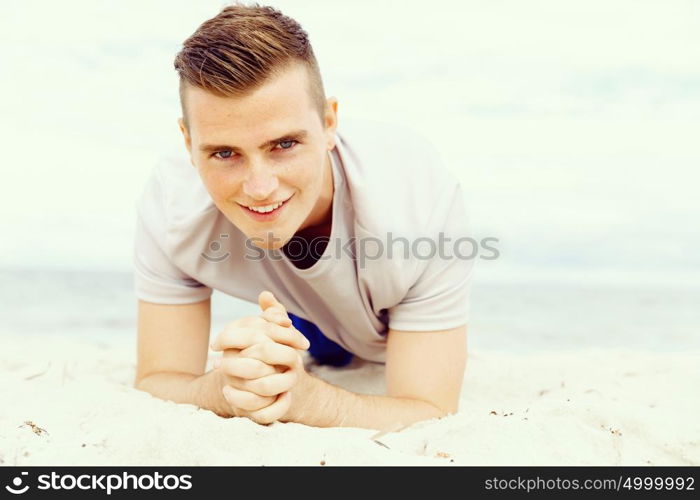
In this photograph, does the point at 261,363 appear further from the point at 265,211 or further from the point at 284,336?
the point at 265,211

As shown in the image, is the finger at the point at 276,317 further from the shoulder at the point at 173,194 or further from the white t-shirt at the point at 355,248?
the shoulder at the point at 173,194

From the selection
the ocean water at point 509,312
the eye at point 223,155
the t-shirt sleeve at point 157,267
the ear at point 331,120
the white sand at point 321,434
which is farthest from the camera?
the ocean water at point 509,312

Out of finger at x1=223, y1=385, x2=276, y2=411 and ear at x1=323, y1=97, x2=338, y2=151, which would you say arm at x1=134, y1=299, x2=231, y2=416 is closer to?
finger at x1=223, y1=385, x2=276, y2=411

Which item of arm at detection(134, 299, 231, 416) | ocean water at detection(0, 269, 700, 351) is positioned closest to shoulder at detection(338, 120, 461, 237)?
arm at detection(134, 299, 231, 416)

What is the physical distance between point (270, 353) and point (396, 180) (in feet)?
3.18

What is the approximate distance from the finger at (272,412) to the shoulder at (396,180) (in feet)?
2.61

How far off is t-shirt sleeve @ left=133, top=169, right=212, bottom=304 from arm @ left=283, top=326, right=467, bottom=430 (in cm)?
89

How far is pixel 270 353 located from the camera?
2258mm

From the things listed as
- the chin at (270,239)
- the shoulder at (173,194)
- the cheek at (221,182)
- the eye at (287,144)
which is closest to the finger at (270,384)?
the chin at (270,239)

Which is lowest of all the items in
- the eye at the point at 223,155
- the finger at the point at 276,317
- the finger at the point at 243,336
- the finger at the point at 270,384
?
the finger at the point at 270,384

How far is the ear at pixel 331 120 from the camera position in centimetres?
279

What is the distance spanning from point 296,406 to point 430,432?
452 millimetres

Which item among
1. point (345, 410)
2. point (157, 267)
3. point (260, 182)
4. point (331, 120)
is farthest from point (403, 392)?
point (157, 267)
